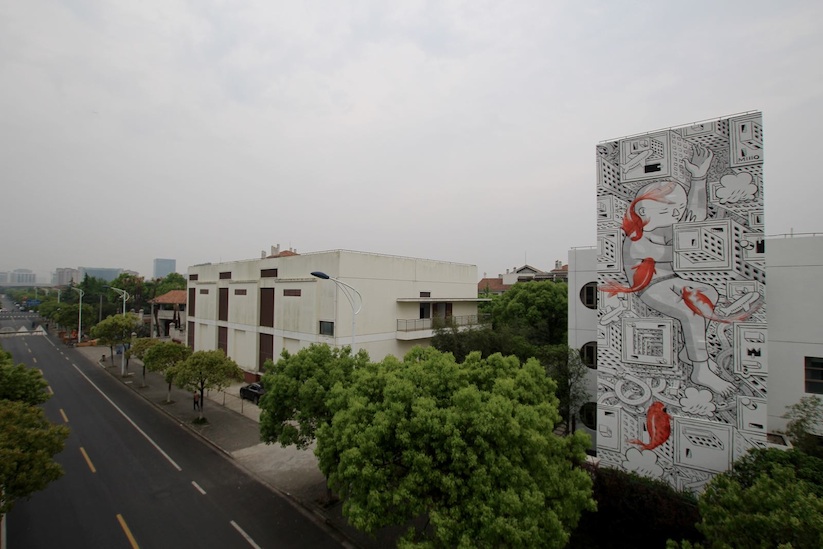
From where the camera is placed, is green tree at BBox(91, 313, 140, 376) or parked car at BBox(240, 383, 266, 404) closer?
parked car at BBox(240, 383, 266, 404)

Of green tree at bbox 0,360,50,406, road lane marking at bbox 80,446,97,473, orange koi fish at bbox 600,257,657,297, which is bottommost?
road lane marking at bbox 80,446,97,473

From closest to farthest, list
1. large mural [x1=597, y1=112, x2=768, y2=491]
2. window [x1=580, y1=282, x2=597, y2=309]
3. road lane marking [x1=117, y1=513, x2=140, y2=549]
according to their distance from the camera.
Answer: road lane marking [x1=117, y1=513, x2=140, y2=549] → large mural [x1=597, y1=112, x2=768, y2=491] → window [x1=580, y1=282, x2=597, y2=309]

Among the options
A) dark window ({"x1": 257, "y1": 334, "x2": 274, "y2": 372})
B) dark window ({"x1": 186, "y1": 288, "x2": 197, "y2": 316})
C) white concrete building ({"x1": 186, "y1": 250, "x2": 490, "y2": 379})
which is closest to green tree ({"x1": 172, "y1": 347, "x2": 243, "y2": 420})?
white concrete building ({"x1": 186, "y1": 250, "x2": 490, "y2": 379})

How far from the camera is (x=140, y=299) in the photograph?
60906mm

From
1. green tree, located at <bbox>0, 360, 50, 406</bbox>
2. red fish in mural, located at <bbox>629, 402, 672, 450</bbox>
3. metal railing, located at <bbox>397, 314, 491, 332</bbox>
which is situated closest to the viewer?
green tree, located at <bbox>0, 360, 50, 406</bbox>

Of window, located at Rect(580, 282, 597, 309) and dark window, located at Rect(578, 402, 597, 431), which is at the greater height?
window, located at Rect(580, 282, 597, 309)

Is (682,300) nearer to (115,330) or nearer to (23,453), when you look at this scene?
(23,453)

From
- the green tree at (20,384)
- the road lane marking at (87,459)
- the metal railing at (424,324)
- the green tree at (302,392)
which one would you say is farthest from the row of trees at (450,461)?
the metal railing at (424,324)

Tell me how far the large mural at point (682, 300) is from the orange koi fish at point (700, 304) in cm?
3

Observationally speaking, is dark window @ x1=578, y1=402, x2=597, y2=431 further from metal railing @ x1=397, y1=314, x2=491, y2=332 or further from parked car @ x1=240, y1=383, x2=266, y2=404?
parked car @ x1=240, y1=383, x2=266, y2=404

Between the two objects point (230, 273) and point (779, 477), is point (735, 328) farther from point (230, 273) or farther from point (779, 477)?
point (230, 273)

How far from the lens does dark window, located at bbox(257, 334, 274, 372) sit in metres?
26.8

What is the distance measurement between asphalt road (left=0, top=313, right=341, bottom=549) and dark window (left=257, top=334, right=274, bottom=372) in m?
7.59

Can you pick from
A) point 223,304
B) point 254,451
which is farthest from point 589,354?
point 223,304
